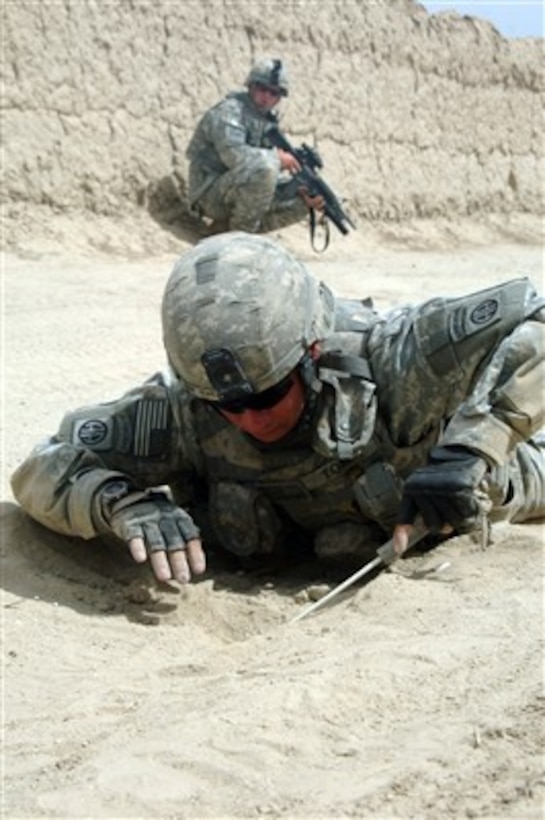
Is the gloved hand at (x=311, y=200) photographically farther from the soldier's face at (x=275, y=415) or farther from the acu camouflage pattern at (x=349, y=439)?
the soldier's face at (x=275, y=415)

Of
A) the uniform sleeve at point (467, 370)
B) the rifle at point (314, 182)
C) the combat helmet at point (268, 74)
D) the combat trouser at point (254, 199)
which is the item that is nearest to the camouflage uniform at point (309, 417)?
the uniform sleeve at point (467, 370)

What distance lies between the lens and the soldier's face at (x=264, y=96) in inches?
466

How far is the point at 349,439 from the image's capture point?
164 inches

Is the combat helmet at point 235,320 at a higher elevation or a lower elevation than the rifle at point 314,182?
higher

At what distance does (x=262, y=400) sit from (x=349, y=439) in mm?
284

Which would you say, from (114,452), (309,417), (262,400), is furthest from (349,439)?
(114,452)

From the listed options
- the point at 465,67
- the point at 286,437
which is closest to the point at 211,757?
the point at 286,437

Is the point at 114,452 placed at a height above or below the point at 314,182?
above

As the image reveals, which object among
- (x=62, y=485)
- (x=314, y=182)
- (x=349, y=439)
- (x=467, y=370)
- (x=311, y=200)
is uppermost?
(x=467, y=370)

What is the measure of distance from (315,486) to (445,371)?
584 mm

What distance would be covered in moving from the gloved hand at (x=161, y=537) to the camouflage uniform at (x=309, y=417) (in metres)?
0.18

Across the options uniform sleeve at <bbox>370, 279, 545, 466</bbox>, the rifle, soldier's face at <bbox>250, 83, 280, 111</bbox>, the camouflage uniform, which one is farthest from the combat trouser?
uniform sleeve at <bbox>370, 279, 545, 466</bbox>

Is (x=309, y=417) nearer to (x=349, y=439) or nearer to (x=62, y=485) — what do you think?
(x=349, y=439)

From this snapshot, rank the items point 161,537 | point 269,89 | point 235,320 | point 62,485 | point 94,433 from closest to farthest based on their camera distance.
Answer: point 235,320 < point 161,537 < point 62,485 < point 94,433 < point 269,89
